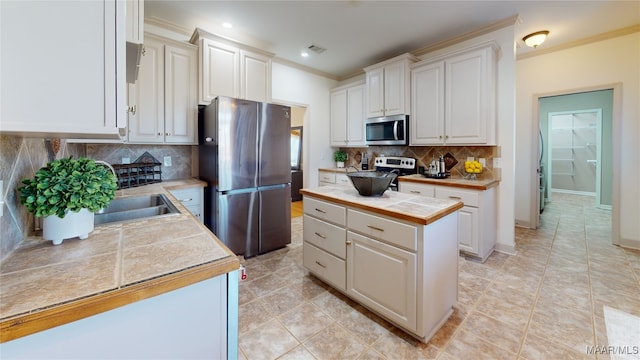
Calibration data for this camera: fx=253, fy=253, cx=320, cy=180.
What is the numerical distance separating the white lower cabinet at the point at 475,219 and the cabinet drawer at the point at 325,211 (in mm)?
1490

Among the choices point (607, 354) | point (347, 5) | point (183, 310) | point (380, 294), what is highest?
point (347, 5)

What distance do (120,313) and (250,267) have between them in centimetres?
208

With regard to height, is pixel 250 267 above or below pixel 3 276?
below

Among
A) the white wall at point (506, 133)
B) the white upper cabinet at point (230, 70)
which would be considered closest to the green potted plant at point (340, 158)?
the white upper cabinet at point (230, 70)

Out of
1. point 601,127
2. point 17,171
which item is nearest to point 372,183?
point 17,171

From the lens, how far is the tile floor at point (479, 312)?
1562 millimetres

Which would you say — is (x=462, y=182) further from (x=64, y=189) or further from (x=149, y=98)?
(x=149, y=98)

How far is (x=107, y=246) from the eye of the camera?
3.05ft

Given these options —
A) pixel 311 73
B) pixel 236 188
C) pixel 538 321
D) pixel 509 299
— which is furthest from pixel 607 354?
pixel 311 73

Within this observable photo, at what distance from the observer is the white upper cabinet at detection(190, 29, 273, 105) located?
9.56 ft

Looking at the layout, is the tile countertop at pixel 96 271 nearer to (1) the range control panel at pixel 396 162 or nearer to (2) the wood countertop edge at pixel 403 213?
(2) the wood countertop edge at pixel 403 213

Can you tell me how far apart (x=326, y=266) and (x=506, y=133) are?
2636 mm

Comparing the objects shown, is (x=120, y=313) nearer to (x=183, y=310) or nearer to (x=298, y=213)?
(x=183, y=310)

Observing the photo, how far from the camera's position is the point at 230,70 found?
10.1ft
